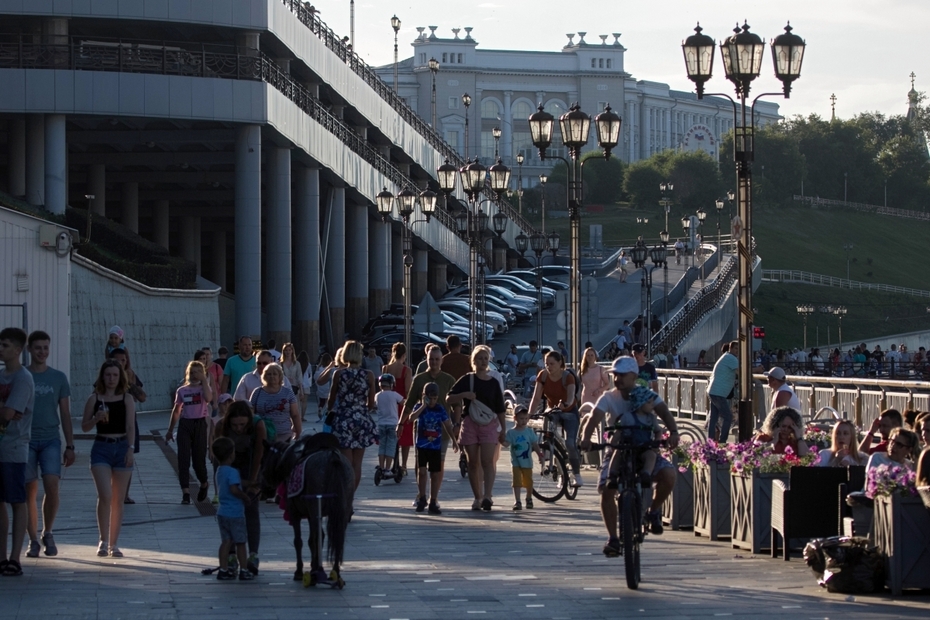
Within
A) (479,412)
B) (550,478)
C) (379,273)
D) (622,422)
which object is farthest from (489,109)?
(622,422)

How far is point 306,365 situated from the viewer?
36.2m

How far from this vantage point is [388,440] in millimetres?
19469

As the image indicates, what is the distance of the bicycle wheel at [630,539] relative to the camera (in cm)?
1059

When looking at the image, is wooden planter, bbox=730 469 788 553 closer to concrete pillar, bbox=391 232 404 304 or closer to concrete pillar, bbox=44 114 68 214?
concrete pillar, bbox=44 114 68 214

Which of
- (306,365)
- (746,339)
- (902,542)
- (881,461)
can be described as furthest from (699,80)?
(306,365)

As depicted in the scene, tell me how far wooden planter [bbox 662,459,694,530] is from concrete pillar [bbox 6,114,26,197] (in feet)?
110

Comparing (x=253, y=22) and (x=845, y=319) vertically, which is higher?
(x=253, y=22)

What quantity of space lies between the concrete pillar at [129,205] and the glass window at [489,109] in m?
112

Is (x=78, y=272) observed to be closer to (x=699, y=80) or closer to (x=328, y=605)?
(x=699, y=80)

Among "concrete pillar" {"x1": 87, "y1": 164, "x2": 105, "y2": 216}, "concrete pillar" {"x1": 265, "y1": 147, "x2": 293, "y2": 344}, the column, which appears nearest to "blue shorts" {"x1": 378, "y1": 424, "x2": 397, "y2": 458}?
"concrete pillar" {"x1": 265, "y1": 147, "x2": 293, "y2": 344}

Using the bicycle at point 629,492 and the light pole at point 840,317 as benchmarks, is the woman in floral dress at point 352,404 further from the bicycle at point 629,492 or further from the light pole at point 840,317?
the light pole at point 840,317

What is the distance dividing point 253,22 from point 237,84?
6.86ft

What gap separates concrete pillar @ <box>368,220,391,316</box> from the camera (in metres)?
68.5

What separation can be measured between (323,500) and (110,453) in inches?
103
